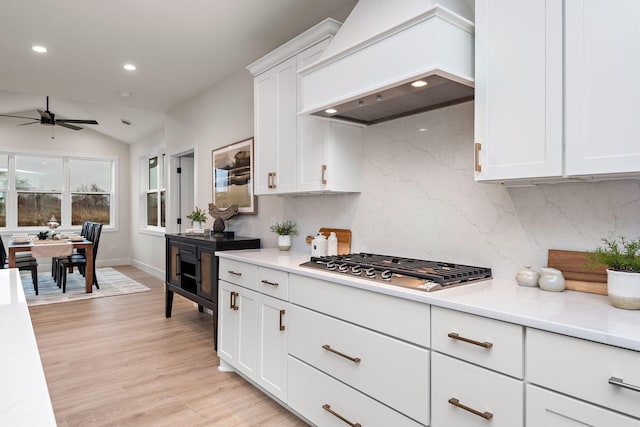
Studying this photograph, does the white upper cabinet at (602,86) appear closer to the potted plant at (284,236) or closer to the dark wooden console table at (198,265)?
the potted plant at (284,236)

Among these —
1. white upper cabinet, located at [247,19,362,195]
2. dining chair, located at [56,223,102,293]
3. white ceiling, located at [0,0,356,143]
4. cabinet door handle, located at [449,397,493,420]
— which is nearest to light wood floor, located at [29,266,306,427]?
dining chair, located at [56,223,102,293]

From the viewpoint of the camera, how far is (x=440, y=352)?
151 cm

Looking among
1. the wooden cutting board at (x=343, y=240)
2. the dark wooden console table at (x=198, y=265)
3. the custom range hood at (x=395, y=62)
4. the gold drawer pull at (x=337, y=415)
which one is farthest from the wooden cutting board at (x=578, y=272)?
the dark wooden console table at (x=198, y=265)

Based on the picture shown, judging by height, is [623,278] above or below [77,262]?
above

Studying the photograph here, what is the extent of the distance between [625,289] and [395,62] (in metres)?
1.29

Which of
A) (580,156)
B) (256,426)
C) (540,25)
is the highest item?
(540,25)

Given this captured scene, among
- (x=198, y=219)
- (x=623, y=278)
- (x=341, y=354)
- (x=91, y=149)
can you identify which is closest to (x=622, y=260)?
(x=623, y=278)

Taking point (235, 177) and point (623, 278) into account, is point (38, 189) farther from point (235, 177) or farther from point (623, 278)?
point (623, 278)

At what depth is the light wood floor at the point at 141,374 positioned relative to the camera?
240cm

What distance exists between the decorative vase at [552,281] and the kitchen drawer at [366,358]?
0.58 metres

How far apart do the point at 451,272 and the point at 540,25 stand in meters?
1.06

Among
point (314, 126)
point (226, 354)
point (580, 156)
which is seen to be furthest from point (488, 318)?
point (226, 354)

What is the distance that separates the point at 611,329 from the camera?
3.67 feet

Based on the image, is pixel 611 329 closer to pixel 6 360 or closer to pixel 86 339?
pixel 6 360
